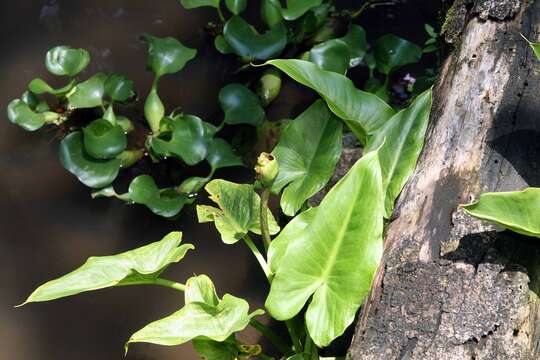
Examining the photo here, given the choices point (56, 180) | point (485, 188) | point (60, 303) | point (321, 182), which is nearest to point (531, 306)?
point (485, 188)

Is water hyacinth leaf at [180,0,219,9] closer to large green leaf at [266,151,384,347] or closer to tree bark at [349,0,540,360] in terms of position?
tree bark at [349,0,540,360]

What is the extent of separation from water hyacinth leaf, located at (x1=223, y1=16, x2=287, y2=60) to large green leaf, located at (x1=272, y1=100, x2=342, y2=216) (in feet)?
2.03

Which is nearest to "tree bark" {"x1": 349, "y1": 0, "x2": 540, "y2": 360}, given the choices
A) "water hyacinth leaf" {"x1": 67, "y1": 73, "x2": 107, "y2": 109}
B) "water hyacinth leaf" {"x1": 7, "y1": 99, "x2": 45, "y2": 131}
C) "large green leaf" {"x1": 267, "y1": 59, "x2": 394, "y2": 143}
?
"large green leaf" {"x1": 267, "y1": 59, "x2": 394, "y2": 143}

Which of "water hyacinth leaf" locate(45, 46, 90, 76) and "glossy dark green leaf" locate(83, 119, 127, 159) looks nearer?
"glossy dark green leaf" locate(83, 119, 127, 159)

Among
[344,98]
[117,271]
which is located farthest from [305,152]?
[117,271]

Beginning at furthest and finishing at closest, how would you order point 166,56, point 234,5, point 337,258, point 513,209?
1. point 234,5
2. point 166,56
3. point 337,258
4. point 513,209

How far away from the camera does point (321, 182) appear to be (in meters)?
1.42

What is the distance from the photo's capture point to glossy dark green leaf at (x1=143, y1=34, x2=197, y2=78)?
2020 millimetres

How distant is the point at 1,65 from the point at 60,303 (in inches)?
35.1

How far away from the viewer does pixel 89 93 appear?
78.6 inches

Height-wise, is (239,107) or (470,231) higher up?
(470,231)

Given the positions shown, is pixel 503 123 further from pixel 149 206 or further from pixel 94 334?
pixel 94 334

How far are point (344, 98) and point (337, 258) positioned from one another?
1.35 feet

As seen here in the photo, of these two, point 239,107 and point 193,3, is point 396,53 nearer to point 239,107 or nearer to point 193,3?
point 239,107
